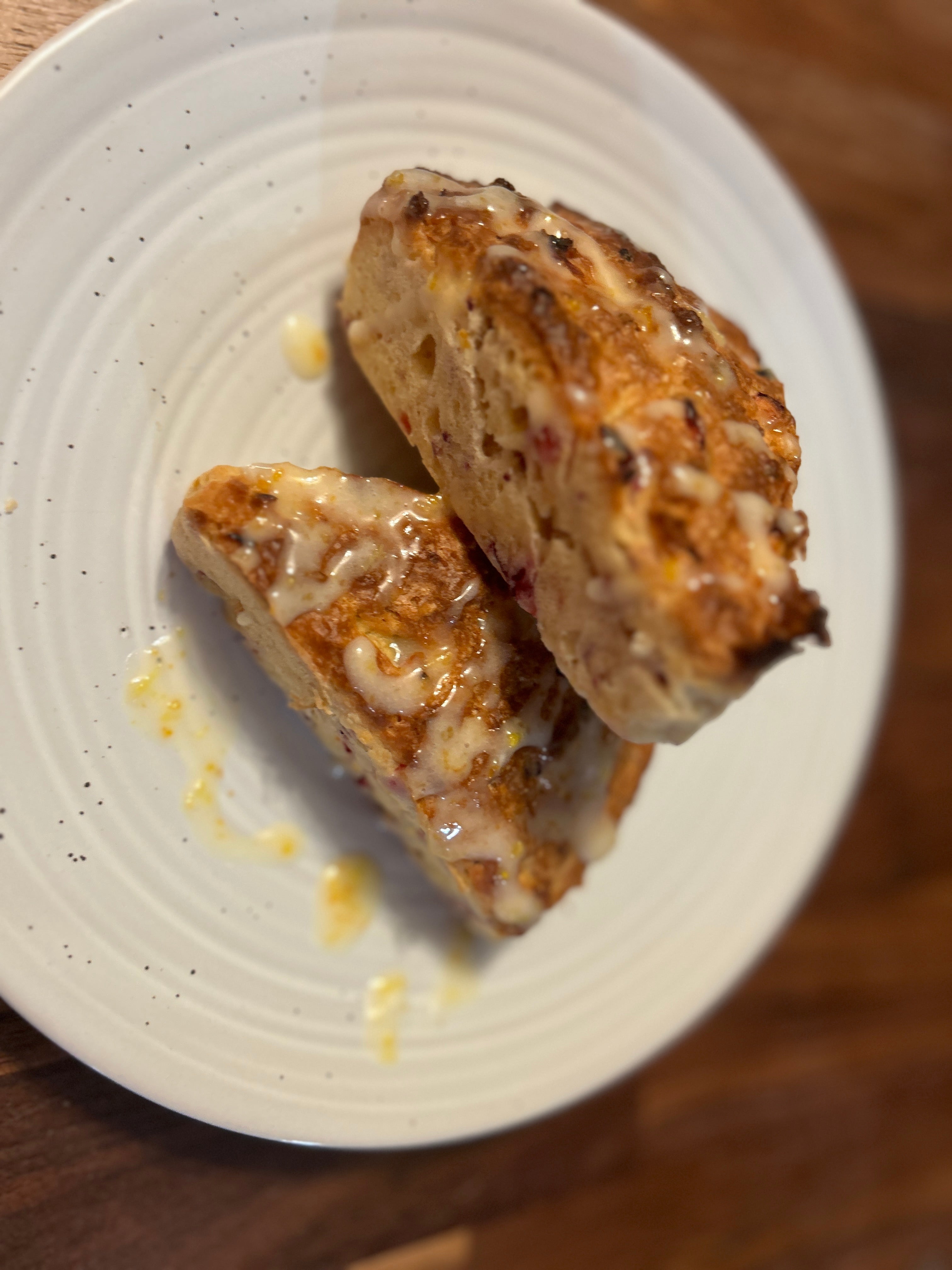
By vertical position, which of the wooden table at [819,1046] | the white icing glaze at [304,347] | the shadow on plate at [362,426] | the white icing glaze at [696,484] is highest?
the white icing glaze at [304,347]

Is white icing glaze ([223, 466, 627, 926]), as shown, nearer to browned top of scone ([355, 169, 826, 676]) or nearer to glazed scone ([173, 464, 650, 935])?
glazed scone ([173, 464, 650, 935])

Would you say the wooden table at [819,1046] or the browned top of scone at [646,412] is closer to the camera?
the browned top of scone at [646,412]

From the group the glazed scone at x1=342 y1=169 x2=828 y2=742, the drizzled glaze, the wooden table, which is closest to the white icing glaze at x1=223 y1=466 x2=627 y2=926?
the glazed scone at x1=342 y1=169 x2=828 y2=742

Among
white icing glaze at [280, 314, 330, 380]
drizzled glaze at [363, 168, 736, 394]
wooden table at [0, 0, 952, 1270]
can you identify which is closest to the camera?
drizzled glaze at [363, 168, 736, 394]

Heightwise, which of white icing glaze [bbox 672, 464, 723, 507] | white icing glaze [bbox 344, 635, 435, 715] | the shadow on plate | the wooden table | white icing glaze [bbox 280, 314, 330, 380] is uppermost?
white icing glaze [bbox 280, 314, 330, 380]

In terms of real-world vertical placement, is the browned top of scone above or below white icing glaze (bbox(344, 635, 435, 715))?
above

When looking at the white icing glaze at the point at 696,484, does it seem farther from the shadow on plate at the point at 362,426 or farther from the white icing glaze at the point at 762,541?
the shadow on plate at the point at 362,426

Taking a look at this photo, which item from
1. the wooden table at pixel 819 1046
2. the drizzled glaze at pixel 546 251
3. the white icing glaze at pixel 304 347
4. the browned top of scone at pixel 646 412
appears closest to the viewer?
the browned top of scone at pixel 646 412

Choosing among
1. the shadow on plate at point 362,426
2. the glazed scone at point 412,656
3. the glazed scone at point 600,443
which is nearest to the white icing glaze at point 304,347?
the shadow on plate at point 362,426
